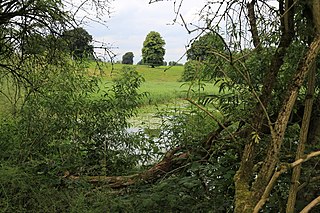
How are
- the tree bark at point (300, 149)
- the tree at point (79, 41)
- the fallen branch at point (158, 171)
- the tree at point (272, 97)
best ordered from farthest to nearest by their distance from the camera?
1. the tree at point (79, 41)
2. the fallen branch at point (158, 171)
3. the tree bark at point (300, 149)
4. the tree at point (272, 97)

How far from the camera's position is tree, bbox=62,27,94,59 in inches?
152

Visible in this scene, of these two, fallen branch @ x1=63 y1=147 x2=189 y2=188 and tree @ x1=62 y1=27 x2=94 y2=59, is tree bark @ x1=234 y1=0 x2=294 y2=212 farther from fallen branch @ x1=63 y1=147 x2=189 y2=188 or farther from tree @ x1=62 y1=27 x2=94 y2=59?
tree @ x1=62 y1=27 x2=94 y2=59

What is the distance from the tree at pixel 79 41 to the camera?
3852 millimetres

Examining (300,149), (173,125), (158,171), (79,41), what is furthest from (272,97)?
(79,41)

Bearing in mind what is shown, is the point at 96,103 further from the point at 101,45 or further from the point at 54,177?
the point at 54,177

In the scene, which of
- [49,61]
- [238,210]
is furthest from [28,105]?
[238,210]

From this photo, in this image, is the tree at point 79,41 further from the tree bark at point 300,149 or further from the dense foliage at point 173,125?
the tree bark at point 300,149

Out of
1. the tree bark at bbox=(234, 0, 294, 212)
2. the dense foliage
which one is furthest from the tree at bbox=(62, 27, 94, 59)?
the tree bark at bbox=(234, 0, 294, 212)

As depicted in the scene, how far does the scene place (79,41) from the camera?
3982 mm

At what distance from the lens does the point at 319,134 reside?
2.07 metres

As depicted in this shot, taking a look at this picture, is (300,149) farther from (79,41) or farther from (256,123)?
(79,41)

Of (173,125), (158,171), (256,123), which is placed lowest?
(158,171)

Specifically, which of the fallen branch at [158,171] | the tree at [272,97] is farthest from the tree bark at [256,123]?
the fallen branch at [158,171]

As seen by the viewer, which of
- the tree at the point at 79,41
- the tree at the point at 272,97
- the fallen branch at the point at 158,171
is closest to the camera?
the tree at the point at 272,97
